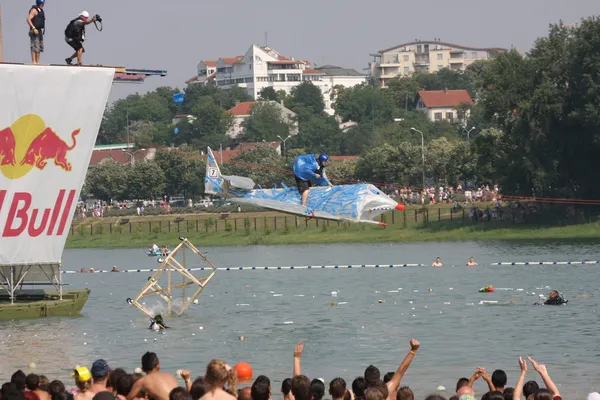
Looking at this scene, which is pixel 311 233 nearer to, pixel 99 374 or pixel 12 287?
pixel 12 287

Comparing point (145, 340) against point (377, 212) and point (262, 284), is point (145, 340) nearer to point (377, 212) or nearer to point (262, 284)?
point (377, 212)

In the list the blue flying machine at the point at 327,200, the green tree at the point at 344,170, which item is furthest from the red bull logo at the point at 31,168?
the green tree at the point at 344,170

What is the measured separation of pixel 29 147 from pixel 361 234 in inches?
2394

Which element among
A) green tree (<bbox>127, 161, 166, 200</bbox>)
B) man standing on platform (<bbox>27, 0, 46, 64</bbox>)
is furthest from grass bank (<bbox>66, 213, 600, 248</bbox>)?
man standing on platform (<bbox>27, 0, 46, 64</bbox>)

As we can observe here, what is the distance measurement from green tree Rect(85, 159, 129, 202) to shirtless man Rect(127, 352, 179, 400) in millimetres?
147410

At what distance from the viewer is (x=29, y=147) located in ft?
189

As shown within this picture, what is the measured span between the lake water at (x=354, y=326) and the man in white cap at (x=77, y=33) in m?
11.4

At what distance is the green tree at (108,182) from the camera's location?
561 feet

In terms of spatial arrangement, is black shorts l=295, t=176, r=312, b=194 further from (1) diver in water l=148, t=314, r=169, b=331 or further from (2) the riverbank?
(2) the riverbank

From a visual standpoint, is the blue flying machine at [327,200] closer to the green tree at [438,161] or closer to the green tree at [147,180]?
the green tree at [438,161]

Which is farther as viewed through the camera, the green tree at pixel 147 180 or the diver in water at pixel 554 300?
the green tree at pixel 147 180

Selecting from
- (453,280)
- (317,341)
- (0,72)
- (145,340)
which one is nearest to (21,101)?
(0,72)

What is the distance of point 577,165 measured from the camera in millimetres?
113812

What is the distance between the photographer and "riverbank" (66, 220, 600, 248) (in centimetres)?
10881
